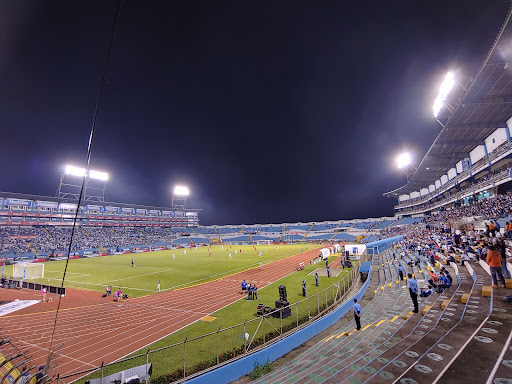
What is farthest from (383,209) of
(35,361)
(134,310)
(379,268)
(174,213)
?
(35,361)

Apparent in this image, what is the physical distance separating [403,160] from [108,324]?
67.9 meters

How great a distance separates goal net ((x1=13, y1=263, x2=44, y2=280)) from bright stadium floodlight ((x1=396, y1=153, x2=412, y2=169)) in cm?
7465

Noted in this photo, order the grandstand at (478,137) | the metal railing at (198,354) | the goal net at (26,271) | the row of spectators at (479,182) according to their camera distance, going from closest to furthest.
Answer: the metal railing at (198,354), the grandstand at (478,137), the goal net at (26,271), the row of spectators at (479,182)

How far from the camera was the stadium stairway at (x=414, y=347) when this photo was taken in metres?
6.22

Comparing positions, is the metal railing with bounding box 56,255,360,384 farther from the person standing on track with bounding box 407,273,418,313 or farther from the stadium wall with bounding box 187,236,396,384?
the person standing on track with bounding box 407,273,418,313

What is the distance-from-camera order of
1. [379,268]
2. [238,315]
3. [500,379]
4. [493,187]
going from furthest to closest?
[493,187]
[379,268]
[238,315]
[500,379]

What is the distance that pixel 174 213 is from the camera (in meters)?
114

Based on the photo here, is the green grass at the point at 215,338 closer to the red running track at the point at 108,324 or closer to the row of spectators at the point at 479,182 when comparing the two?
the red running track at the point at 108,324

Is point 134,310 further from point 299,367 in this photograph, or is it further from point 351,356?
point 351,356

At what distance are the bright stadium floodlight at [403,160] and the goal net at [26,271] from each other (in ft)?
245

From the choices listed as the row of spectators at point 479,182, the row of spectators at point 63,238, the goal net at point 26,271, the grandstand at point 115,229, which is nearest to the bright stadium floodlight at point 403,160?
the row of spectators at point 479,182

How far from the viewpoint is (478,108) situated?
25.9 m

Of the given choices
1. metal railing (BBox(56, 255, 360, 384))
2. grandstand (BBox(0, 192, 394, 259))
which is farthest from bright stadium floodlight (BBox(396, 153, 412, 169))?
metal railing (BBox(56, 255, 360, 384))

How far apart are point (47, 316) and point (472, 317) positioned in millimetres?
24101
